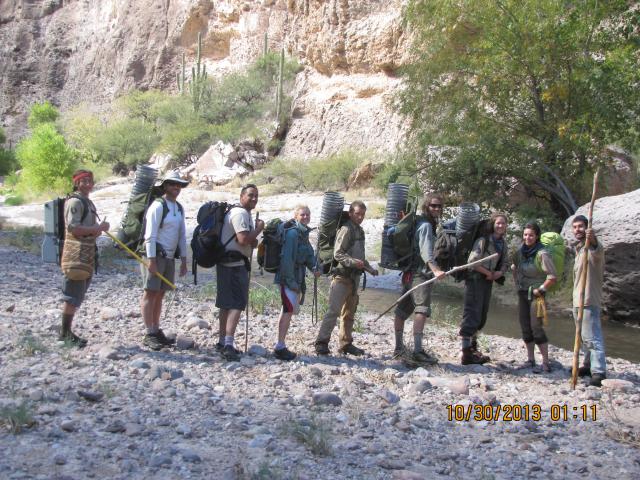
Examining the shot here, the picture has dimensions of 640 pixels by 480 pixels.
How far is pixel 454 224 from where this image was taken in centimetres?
680

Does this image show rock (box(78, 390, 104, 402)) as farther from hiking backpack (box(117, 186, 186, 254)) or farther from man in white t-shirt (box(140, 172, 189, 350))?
hiking backpack (box(117, 186, 186, 254))

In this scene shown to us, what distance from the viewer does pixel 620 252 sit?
10.5 meters

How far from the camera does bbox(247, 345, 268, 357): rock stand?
6375 mm

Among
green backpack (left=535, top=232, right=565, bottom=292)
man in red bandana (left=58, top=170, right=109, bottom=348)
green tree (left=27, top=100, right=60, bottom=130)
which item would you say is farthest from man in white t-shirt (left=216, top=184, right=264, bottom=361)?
green tree (left=27, top=100, right=60, bottom=130)

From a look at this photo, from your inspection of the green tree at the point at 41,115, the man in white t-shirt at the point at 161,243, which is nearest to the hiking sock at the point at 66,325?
the man in white t-shirt at the point at 161,243

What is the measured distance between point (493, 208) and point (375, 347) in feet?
30.8

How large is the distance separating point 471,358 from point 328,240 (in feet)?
6.32

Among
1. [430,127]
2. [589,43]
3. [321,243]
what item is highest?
[589,43]

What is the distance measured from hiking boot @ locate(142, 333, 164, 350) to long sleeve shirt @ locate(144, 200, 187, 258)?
80 cm

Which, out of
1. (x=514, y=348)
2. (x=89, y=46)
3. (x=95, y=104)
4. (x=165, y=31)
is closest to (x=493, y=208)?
(x=514, y=348)

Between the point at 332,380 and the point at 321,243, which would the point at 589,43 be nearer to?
the point at 321,243

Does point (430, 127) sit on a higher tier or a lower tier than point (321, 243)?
higher

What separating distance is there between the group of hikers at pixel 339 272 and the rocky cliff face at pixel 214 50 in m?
27.2

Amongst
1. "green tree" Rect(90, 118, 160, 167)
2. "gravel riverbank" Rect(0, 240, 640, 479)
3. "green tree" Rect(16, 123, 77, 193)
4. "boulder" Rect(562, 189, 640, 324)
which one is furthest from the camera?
"green tree" Rect(90, 118, 160, 167)
